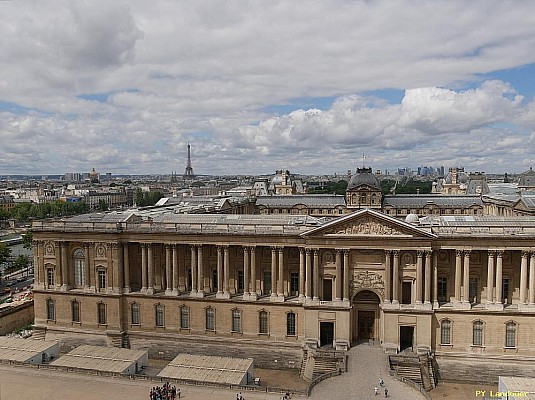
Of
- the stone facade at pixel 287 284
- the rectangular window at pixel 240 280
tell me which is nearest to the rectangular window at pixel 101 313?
the stone facade at pixel 287 284

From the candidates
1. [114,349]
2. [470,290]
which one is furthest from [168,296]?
[470,290]

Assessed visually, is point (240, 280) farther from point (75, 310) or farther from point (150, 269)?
point (75, 310)

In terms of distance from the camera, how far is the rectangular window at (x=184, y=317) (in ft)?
171

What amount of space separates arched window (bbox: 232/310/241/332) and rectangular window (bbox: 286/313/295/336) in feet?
17.2

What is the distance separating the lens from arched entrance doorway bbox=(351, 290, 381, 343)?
48594mm

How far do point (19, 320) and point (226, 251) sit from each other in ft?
102

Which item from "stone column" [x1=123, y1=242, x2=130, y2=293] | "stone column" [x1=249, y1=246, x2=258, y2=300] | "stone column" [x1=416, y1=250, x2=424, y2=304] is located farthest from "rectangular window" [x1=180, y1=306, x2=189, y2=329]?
"stone column" [x1=416, y1=250, x2=424, y2=304]

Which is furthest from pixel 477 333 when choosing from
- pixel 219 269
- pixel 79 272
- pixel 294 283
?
pixel 79 272

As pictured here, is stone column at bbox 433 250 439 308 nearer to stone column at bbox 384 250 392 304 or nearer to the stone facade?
the stone facade

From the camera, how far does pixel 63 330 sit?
2154 inches

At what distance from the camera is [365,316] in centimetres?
4912

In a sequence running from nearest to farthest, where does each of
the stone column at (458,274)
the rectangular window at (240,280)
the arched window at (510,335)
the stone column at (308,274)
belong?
the arched window at (510,335) → the stone column at (458,274) → the stone column at (308,274) → the rectangular window at (240,280)

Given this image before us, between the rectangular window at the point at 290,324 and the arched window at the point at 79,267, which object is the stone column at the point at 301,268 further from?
the arched window at the point at 79,267

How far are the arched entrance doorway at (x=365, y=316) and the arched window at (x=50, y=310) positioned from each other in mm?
34231
